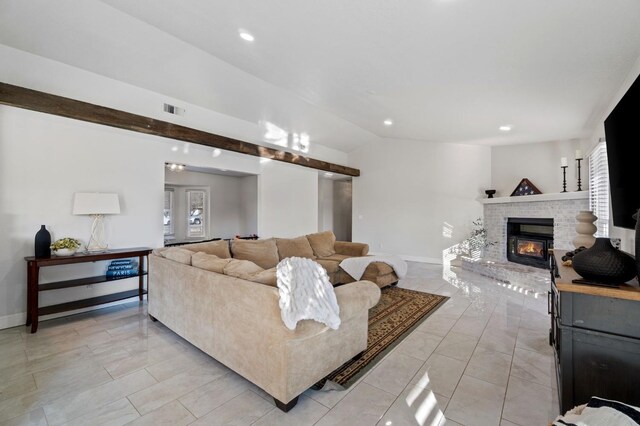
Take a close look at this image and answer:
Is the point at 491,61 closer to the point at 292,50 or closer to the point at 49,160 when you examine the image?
the point at 292,50

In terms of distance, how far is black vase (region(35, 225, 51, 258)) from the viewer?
3.20m

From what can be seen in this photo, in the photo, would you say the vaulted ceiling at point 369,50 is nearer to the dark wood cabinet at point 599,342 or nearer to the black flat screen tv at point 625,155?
the black flat screen tv at point 625,155

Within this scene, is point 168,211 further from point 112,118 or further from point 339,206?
point 339,206

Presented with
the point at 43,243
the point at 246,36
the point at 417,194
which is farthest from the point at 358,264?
the point at 43,243

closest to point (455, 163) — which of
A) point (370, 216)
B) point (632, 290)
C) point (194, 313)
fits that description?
point (370, 216)

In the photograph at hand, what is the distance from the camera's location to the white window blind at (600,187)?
3738mm

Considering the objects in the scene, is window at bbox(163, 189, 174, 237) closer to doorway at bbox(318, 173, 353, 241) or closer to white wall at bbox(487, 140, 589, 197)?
doorway at bbox(318, 173, 353, 241)

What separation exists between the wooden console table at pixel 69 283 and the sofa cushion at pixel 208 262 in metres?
1.53

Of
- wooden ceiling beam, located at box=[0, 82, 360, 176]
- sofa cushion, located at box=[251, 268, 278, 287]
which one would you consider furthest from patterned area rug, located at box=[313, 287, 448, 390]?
wooden ceiling beam, located at box=[0, 82, 360, 176]

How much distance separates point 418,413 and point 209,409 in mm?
1358

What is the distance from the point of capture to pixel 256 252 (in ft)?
13.8

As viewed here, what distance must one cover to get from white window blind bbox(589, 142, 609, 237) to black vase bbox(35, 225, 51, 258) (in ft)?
21.8

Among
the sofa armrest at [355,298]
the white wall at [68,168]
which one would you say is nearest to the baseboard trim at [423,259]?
the sofa armrest at [355,298]

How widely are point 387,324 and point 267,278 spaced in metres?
1.84
